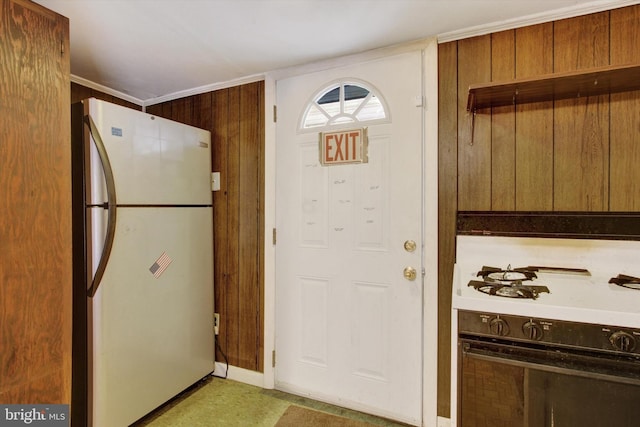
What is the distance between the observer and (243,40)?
73.0 inches

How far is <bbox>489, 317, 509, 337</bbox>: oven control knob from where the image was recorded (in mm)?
1252

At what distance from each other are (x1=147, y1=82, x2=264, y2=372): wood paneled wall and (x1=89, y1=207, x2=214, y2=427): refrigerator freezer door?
0.37 ft

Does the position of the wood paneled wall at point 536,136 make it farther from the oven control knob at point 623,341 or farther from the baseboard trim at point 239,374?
the baseboard trim at point 239,374

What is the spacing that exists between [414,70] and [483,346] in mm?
1468

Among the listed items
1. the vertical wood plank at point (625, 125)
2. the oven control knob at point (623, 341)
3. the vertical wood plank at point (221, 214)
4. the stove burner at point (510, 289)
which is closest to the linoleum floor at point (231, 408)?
the vertical wood plank at point (221, 214)

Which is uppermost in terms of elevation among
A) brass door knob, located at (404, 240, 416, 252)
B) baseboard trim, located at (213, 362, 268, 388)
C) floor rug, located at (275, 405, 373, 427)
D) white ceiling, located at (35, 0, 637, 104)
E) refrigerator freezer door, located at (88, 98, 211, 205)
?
white ceiling, located at (35, 0, 637, 104)

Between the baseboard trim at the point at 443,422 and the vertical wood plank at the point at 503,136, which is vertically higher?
the vertical wood plank at the point at 503,136

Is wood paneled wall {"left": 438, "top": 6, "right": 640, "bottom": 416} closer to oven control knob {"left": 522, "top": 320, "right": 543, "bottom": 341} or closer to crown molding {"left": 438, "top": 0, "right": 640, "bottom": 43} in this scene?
crown molding {"left": 438, "top": 0, "right": 640, "bottom": 43}

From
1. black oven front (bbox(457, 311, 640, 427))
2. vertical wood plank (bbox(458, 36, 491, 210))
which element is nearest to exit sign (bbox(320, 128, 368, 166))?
vertical wood plank (bbox(458, 36, 491, 210))

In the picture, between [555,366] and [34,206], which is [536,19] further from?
[34,206]

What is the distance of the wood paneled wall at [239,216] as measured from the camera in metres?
2.37

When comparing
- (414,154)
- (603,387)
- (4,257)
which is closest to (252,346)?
(4,257)

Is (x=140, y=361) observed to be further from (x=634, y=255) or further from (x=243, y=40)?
(x=634, y=255)

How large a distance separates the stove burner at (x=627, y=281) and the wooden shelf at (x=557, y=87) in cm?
86
